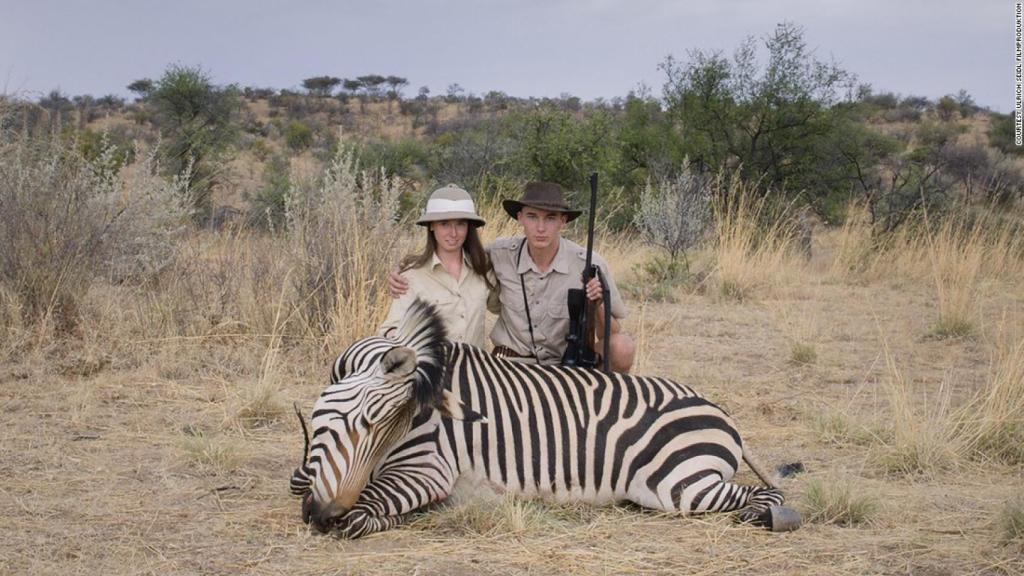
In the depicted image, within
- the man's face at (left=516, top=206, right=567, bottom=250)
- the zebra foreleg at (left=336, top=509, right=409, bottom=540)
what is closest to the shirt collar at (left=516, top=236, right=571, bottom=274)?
the man's face at (left=516, top=206, right=567, bottom=250)

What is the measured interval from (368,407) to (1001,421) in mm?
3334

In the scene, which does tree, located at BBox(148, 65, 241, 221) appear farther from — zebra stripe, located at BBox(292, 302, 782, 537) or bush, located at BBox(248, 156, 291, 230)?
zebra stripe, located at BBox(292, 302, 782, 537)

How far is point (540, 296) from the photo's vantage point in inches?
194

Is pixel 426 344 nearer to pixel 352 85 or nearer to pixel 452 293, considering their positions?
pixel 452 293

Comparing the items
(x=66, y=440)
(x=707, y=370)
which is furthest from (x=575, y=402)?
(x=707, y=370)

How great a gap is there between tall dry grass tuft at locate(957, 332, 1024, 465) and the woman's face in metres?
2.65

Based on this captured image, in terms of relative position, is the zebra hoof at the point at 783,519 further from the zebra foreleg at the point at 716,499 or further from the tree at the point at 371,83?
the tree at the point at 371,83

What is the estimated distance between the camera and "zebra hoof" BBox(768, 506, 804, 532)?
376 cm

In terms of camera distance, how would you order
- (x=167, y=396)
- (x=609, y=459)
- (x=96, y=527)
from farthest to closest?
(x=167, y=396) < (x=609, y=459) < (x=96, y=527)

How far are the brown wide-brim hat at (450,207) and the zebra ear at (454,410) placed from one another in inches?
40.0

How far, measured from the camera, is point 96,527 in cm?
371

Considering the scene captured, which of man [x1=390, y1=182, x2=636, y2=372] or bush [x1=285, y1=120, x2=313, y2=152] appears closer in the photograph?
man [x1=390, y1=182, x2=636, y2=372]

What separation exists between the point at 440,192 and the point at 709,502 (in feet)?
6.13

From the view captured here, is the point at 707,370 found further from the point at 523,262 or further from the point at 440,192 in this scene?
the point at 440,192
